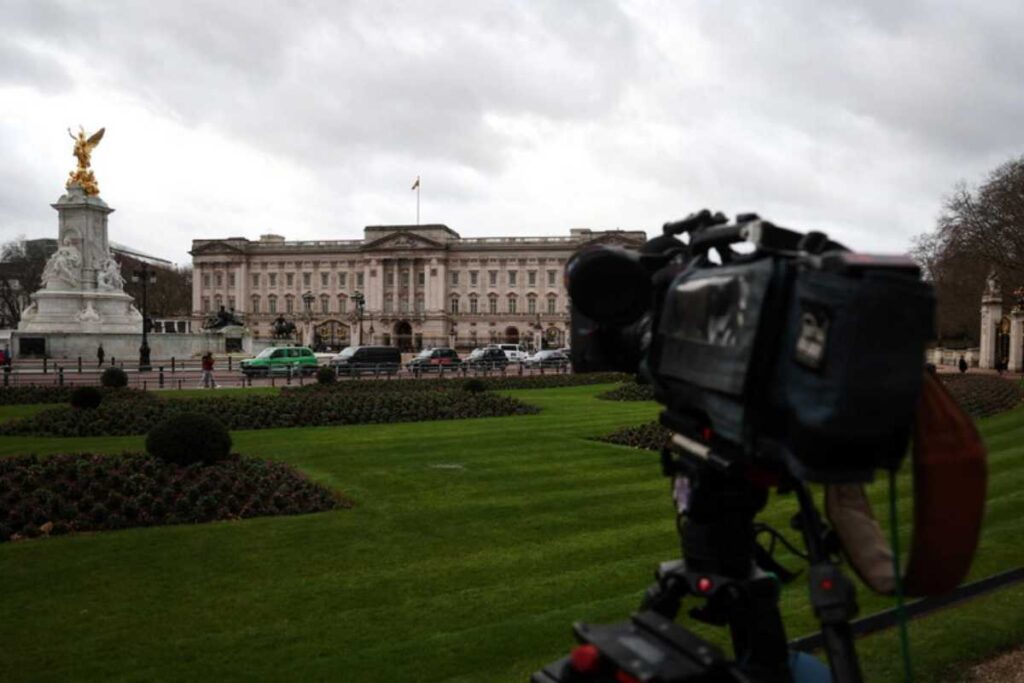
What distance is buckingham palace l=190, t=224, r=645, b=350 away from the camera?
116m

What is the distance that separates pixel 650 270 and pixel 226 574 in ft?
20.1

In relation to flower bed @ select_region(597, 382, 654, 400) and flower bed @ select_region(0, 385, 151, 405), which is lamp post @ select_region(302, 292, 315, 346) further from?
flower bed @ select_region(597, 382, 654, 400)

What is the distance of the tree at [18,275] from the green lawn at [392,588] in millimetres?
77937

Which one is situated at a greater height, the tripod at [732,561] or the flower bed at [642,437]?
the tripod at [732,561]

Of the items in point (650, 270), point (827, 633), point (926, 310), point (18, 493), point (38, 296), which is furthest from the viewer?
point (38, 296)

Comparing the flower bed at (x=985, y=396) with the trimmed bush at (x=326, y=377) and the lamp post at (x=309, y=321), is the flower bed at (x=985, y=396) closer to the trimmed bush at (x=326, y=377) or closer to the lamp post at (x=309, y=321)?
the trimmed bush at (x=326, y=377)

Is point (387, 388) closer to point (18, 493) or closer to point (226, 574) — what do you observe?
point (18, 493)

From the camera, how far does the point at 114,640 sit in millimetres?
5855

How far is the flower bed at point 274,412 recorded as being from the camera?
17141 millimetres

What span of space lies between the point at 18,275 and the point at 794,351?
92781mm

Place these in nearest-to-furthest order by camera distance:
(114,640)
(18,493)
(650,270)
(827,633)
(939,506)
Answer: (939,506) → (827,633) → (650,270) → (114,640) → (18,493)

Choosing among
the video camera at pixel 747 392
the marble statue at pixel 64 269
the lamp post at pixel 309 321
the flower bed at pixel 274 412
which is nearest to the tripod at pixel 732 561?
the video camera at pixel 747 392

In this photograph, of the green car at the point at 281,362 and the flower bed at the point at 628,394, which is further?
the green car at the point at 281,362

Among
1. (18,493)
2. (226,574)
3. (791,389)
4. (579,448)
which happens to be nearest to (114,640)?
(226,574)
